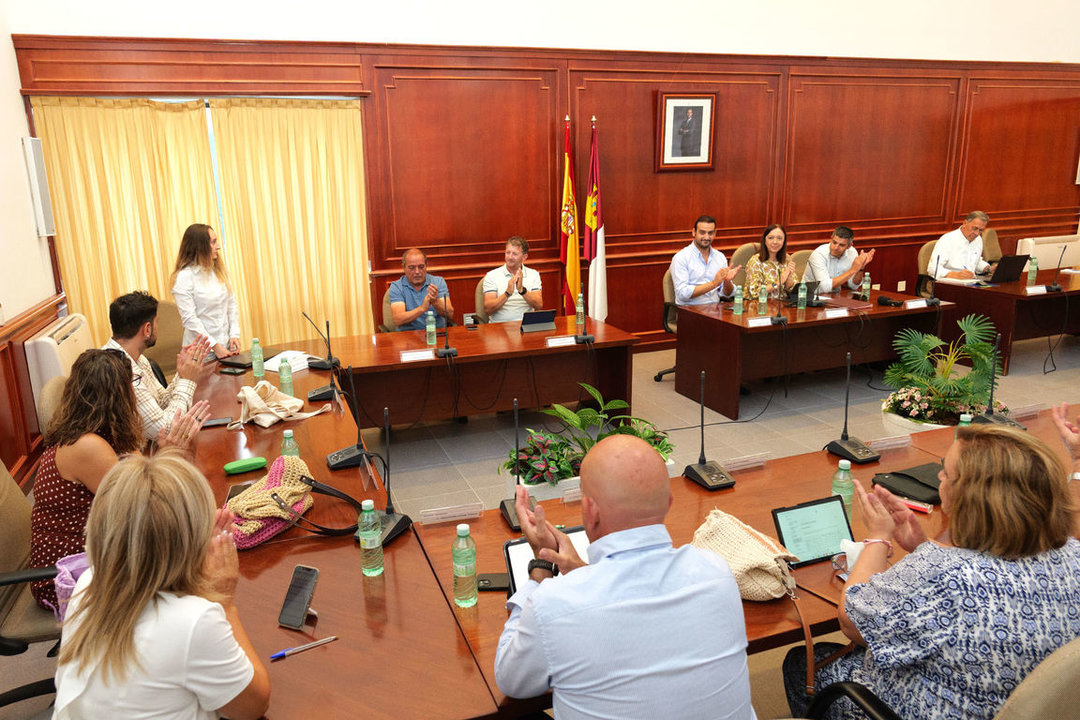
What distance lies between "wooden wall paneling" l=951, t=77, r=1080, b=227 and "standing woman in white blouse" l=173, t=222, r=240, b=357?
700 centimetres

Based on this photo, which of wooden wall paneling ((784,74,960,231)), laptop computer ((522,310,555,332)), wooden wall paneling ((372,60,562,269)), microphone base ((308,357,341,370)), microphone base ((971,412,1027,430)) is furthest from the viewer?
wooden wall paneling ((784,74,960,231))

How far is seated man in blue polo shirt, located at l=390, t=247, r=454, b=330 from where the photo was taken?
5.07 metres

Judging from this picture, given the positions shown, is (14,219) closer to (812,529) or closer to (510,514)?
(510,514)

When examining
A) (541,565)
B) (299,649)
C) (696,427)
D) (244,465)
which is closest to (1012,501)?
(541,565)

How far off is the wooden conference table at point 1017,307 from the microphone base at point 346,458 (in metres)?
5.18

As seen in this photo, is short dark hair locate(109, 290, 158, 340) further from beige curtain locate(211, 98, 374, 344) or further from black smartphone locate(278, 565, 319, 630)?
beige curtain locate(211, 98, 374, 344)

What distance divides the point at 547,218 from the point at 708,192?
59.3 inches

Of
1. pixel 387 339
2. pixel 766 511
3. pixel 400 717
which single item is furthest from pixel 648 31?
pixel 400 717

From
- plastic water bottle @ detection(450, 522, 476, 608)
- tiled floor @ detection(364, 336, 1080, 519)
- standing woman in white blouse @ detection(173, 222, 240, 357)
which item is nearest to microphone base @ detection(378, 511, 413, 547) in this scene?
plastic water bottle @ detection(450, 522, 476, 608)

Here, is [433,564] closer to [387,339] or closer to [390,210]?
[387,339]

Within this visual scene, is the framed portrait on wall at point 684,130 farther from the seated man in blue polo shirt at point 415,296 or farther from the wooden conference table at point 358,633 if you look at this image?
the wooden conference table at point 358,633

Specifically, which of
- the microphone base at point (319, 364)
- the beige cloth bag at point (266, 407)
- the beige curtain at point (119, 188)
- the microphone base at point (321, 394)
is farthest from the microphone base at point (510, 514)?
the beige curtain at point (119, 188)

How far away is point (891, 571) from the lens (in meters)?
1.61

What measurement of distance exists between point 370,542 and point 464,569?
29cm
